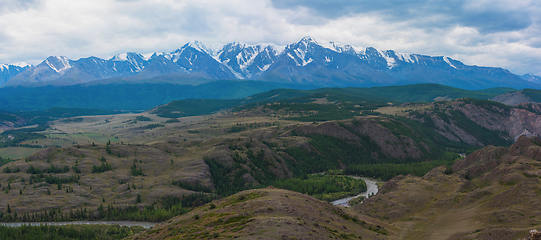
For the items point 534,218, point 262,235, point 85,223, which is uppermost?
point 262,235

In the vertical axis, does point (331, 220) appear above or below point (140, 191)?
above

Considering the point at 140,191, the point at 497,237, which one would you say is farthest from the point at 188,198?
the point at 497,237

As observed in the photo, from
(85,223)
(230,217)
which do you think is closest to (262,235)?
(230,217)

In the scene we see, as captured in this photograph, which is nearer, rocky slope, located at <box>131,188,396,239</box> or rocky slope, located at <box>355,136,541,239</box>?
rocky slope, located at <box>131,188,396,239</box>

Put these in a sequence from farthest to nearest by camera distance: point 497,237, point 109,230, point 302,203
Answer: point 109,230 → point 302,203 → point 497,237

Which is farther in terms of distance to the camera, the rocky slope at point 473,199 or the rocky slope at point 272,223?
the rocky slope at point 473,199

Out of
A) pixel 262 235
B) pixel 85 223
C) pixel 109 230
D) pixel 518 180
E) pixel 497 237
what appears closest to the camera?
pixel 262 235

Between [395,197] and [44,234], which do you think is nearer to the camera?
[44,234]

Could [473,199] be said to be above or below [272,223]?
below

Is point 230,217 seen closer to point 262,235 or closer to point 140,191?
point 262,235

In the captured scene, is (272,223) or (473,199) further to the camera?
(473,199)
